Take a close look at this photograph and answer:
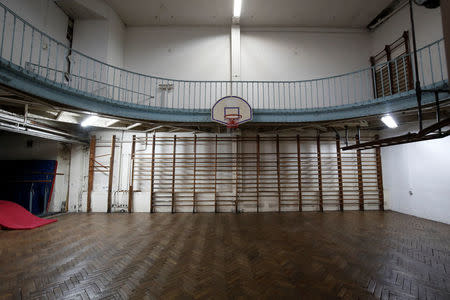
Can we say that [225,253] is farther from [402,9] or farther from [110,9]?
[402,9]

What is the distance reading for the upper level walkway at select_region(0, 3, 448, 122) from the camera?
397 cm

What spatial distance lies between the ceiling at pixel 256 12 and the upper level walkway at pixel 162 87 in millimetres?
2229

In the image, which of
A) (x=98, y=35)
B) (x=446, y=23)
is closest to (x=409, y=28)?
(x=446, y=23)

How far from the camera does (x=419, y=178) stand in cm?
587

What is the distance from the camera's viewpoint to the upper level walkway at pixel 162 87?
3.97 m

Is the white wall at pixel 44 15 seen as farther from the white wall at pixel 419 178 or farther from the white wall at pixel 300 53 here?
the white wall at pixel 419 178

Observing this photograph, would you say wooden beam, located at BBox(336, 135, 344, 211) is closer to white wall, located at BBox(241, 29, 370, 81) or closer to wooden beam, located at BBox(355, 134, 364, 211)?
wooden beam, located at BBox(355, 134, 364, 211)

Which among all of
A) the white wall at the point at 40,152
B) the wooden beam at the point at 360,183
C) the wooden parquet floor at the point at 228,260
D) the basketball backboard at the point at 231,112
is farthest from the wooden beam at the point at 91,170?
the wooden beam at the point at 360,183

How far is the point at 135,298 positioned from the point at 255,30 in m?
9.01

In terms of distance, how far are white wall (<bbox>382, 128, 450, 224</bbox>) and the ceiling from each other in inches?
184

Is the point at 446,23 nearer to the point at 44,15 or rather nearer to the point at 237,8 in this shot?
the point at 237,8

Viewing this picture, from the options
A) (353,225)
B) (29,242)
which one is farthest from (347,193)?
(29,242)

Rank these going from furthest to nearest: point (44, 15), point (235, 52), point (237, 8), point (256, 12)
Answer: point (235, 52)
point (256, 12)
point (237, 8)
point (44, 15)

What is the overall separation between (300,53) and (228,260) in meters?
8.02
